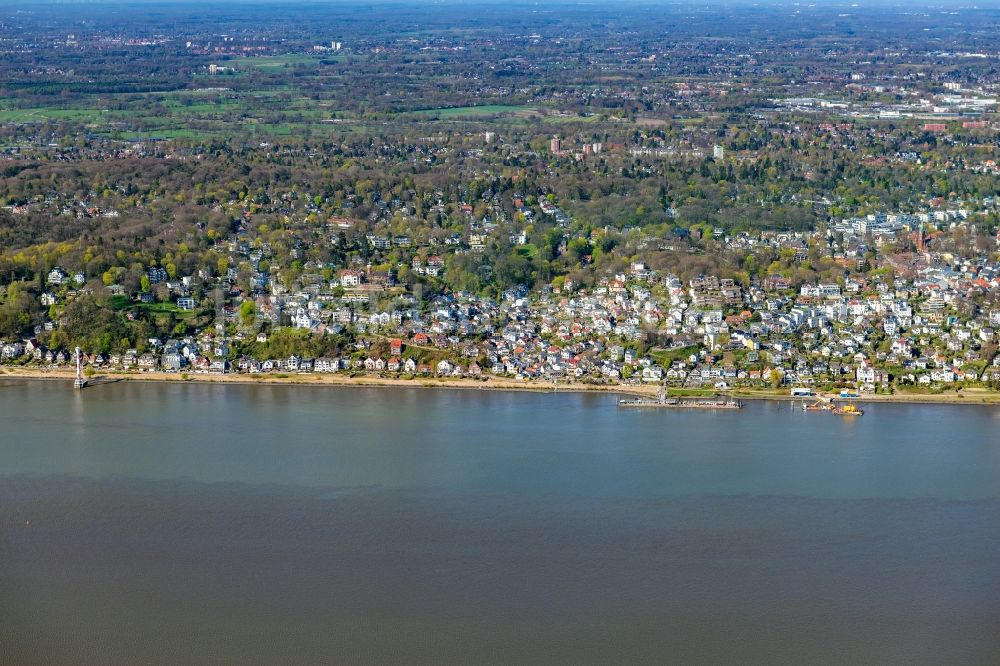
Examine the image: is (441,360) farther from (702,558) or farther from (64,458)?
(702,558)

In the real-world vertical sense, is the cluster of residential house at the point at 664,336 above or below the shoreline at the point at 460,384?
above

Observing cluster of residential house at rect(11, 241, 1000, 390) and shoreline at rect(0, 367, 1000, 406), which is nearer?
shoreline at rect(0, 367, 1000, 406)

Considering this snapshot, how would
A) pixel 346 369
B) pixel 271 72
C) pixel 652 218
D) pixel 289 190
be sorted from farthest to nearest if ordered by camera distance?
pixel 271 72 → pixel 289 190 → pixel 652 218 → pixel 346 369

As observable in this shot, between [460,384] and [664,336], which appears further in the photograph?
[664,336]

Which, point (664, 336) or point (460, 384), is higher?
point (664, 336)

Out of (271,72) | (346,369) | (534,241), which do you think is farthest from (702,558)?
(271,72)

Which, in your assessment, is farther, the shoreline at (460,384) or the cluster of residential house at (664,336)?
the cluster of residential house at (664,336)

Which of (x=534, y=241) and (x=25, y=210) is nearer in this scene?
(x=534, y=241)

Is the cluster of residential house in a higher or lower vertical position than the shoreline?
higher
